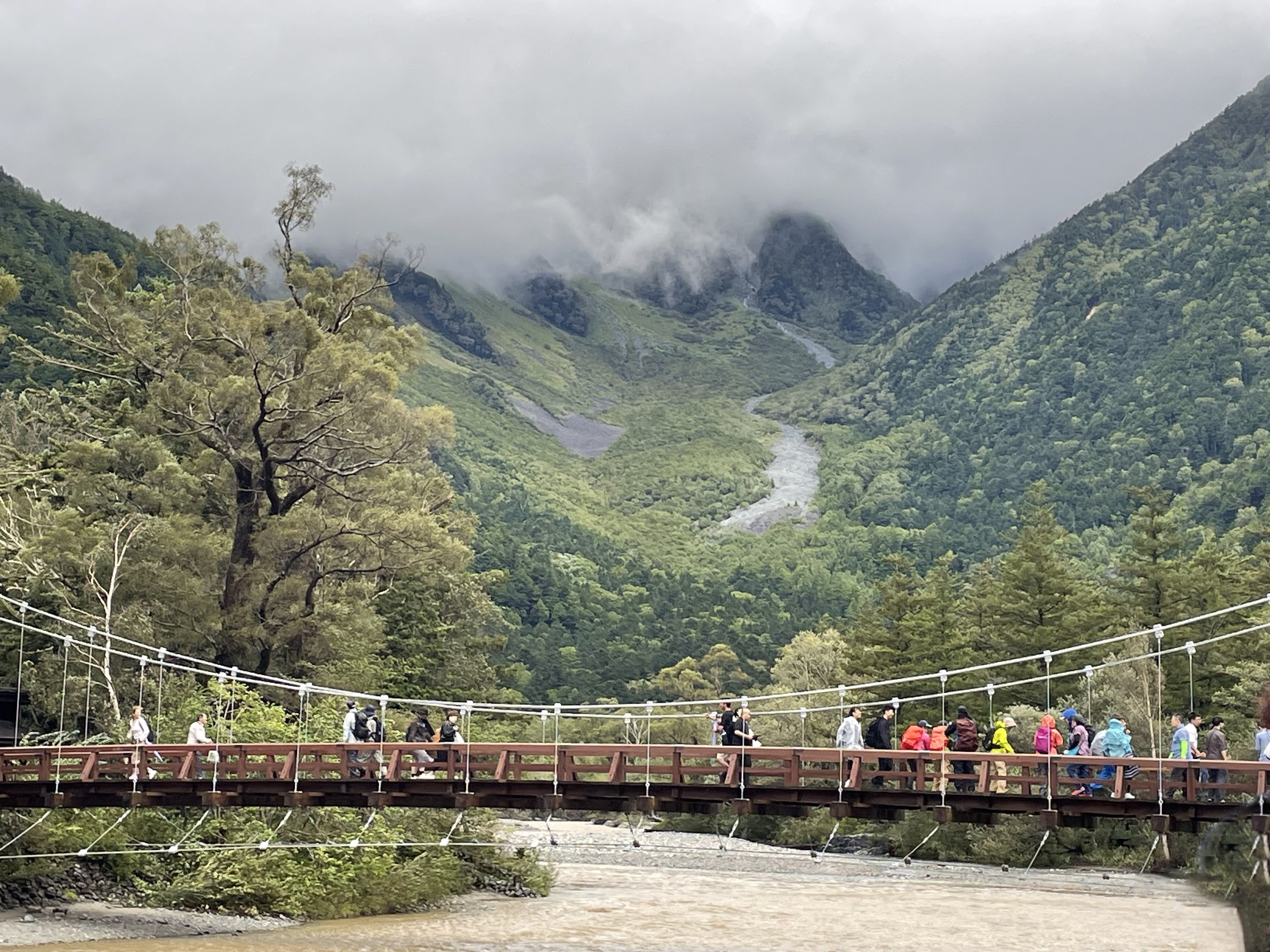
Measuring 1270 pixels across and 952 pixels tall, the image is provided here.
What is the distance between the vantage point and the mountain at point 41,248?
240 feet

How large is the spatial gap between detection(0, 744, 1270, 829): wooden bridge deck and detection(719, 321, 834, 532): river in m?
132

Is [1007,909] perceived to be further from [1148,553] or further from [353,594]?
[1148,553]

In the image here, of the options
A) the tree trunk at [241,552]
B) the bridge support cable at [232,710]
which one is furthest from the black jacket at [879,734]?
the tree trunk at [241,552]

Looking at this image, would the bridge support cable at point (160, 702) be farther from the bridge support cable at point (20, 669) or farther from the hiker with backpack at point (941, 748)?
the hiker with backpack at point (941, 748)

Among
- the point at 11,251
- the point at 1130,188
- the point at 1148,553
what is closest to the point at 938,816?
the point at 1148,553

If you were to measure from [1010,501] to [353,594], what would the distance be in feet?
334

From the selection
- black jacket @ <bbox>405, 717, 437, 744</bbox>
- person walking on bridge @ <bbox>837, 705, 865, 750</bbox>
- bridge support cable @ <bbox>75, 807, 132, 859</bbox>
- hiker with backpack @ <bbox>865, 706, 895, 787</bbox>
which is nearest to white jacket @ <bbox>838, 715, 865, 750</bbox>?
person walking on bridge @ <bbox>837, 705, 865, 750</bbox>

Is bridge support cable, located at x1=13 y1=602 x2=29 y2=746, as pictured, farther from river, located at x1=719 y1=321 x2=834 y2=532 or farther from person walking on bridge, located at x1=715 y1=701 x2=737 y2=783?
river, located at x1=719 y1=321 x2=834 y2=532

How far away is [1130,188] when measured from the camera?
587 feet

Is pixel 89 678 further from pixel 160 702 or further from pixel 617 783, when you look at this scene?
pixel 617 783

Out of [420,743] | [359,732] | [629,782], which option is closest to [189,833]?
[359,732]

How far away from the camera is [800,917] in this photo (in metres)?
26.7

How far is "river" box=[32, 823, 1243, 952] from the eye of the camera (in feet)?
74.5

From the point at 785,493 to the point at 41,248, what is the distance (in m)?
94.7
